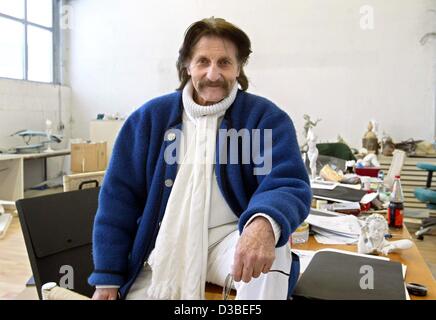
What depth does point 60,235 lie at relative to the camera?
1.26 metres

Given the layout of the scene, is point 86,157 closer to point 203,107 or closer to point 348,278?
point 203,107

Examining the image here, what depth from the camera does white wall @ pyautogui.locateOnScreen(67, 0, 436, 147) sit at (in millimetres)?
4559

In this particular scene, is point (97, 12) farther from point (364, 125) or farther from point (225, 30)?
point (225, 30)

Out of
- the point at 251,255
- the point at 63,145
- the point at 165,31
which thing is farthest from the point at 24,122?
the point at 251,255

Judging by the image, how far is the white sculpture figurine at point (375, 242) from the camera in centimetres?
125

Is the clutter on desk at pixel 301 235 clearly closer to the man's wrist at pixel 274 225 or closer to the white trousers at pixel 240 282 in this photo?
the white trousers at pixel 240 282

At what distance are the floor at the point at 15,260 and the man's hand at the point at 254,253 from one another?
5.47ft

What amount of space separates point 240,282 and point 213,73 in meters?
0.59

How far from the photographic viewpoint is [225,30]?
114 cm

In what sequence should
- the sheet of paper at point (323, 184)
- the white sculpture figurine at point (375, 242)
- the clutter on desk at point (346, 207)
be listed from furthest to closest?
the sheet of paper at point (323, 184)
the clutter on desk at point (346, 207)
the white sculpture figurine at point (375, 242)

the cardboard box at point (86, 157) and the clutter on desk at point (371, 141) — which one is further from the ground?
the clutter on desk at point (371, 141)

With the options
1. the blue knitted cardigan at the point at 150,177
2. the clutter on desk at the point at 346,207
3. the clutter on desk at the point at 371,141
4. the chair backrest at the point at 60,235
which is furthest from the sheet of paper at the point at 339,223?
the clutter on desk at the point at 371,141

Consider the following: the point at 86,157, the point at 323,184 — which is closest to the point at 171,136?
the point at 323,184

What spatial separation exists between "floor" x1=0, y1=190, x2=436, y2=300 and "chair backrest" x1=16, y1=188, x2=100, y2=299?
0.92 metres
